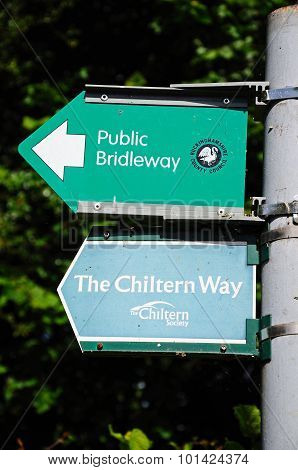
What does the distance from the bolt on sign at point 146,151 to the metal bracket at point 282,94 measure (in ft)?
0.66

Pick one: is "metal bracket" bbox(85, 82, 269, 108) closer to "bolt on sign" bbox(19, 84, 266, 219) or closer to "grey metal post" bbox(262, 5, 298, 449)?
"bolt on sign" bbox(19, 84, 266, 219)

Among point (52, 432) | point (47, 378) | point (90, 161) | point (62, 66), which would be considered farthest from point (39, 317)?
point (90, 161)

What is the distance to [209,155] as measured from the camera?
2.82 meters

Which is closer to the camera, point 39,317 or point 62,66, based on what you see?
A: point 39,317

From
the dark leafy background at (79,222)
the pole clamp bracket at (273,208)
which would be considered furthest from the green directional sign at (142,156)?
the dark leafy background at (79,222)

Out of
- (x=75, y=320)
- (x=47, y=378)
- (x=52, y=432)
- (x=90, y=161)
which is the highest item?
(x=90, y=161)

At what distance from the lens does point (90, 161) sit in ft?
9.33

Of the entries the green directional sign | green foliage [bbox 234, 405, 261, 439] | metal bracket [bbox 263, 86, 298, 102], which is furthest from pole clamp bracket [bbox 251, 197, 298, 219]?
green foliage [bbox 234, 405, 261, 439]

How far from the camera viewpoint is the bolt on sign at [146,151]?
9.16ft

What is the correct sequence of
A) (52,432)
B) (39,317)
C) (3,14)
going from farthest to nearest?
(52,432) < (3,14) < (39,317)

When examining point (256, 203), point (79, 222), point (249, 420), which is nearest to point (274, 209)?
point (256, 203)

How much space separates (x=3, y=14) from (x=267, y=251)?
4.91 metres

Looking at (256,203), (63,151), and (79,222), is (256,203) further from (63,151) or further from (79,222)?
(79,222)
